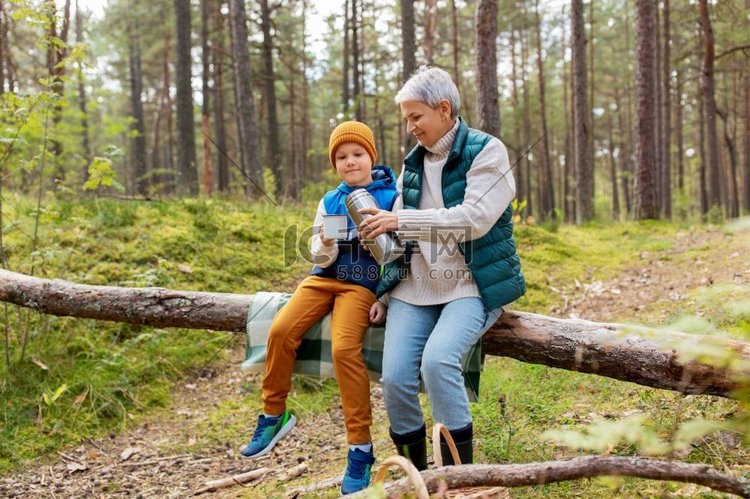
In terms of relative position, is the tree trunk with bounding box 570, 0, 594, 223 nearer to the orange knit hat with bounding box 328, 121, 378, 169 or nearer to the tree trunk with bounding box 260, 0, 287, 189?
the tree trunk with bounding box 260, 0, 287, 189

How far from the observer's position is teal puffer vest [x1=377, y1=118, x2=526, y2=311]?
2625 mm

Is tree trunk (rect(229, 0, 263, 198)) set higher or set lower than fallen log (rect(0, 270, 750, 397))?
higher

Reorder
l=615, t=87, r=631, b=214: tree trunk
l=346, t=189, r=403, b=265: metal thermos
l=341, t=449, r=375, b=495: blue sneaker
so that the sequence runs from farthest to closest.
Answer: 1. l=615, t=87, r=631, b=214: tree trunk
2. l=346, t=189, r=403, b=265: metal thermos
3. l=341, t=449, r=375, b=495: blue sneaker

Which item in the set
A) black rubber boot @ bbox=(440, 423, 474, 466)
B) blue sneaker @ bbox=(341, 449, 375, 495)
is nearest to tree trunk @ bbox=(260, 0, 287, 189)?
blue sneaker @ bbox=(341, 449, 375, 495)

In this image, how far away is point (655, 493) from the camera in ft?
7.11

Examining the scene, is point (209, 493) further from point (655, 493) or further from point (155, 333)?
point (655, 493)

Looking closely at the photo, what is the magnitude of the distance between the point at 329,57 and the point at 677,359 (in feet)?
91.6

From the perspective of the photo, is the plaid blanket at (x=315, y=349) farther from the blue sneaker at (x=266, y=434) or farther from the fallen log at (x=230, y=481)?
the fallen log at (x=230, y=481)

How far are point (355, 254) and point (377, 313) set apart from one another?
1.17ft

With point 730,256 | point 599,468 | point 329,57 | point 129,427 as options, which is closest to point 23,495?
point 129,427

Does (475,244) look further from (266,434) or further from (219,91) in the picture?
(219,91)

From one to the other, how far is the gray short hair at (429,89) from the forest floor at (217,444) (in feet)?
6.86

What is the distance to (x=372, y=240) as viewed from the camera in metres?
2.67

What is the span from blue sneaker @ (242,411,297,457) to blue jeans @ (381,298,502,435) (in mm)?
680
